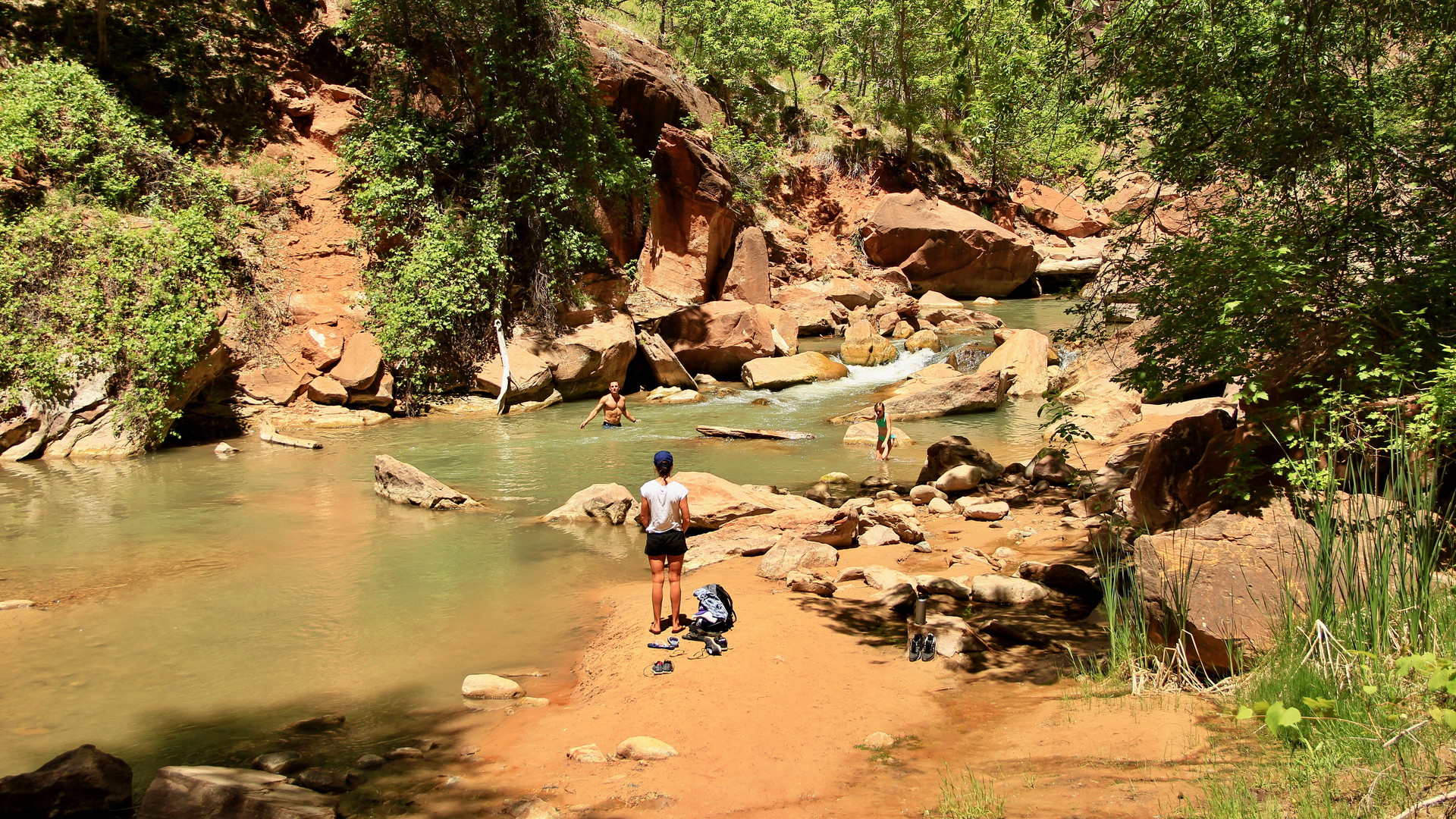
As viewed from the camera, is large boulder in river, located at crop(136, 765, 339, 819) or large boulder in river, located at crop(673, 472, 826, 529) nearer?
large boulder in river, located at crop(136, 765, 339, 819)

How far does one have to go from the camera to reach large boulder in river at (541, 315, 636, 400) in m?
18.2

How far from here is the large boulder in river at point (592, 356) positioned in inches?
715

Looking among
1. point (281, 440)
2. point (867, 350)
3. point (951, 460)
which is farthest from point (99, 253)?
point (867, 350)

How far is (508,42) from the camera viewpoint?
19.2m

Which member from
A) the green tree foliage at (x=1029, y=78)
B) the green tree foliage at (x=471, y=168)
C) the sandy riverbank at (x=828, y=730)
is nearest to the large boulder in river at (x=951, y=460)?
the green tree foliage at (x=1029, y=78)

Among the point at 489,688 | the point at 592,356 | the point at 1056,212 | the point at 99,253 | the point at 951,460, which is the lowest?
the point at 489,688

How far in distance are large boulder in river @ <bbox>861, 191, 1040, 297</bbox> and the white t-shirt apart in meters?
23.9

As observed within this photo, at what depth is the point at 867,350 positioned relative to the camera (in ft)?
69.1

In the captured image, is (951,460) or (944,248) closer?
(951,460)

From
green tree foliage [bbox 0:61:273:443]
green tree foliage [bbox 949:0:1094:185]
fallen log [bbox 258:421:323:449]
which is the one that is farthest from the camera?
fallen log [bbox 258:421:323:449]

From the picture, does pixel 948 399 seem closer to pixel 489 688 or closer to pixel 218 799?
pixel 489 688

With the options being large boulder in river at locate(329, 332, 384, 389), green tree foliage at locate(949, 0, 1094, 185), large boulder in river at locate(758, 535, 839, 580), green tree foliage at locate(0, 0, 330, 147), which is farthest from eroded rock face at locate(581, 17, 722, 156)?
large boulder in river at locate(758, 535, 839, 580)

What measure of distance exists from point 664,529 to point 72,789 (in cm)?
356

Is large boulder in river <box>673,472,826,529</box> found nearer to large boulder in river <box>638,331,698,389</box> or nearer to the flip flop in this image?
the flip flop
